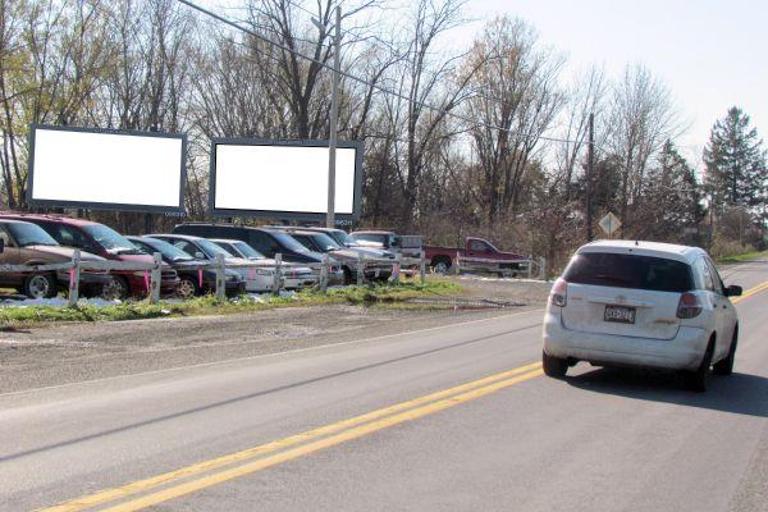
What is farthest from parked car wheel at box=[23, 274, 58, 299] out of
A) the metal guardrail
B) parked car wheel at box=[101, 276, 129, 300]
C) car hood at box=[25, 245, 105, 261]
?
parked car wheel at box=[101, 276, 129, 300]

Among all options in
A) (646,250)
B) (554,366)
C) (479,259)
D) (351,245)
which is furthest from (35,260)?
(479,259)

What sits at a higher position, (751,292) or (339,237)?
(339,237)

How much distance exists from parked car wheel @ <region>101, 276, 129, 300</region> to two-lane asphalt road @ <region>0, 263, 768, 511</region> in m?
7.94

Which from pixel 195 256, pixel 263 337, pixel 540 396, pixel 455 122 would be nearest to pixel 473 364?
pixel 540 396

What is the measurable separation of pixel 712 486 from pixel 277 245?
21.9 m

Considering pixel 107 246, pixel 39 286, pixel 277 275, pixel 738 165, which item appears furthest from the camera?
pixel 738 165

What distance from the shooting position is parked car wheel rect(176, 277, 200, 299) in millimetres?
20875

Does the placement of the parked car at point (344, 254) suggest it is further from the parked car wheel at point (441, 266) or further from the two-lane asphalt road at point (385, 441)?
the two-lane asphalt road at point (385, 441)

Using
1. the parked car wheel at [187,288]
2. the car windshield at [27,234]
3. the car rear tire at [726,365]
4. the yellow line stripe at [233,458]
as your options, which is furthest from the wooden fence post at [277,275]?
the yellow line stripe at [233,458]

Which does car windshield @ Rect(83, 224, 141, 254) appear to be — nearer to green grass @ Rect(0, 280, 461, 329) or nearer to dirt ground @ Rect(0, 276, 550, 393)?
green grass @ Rect(0, 280, 461, 329)

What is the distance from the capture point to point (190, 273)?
21453mm

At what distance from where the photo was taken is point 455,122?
211ft

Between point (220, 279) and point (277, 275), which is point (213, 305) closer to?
point (220, 279)

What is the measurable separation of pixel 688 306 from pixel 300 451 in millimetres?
5330
